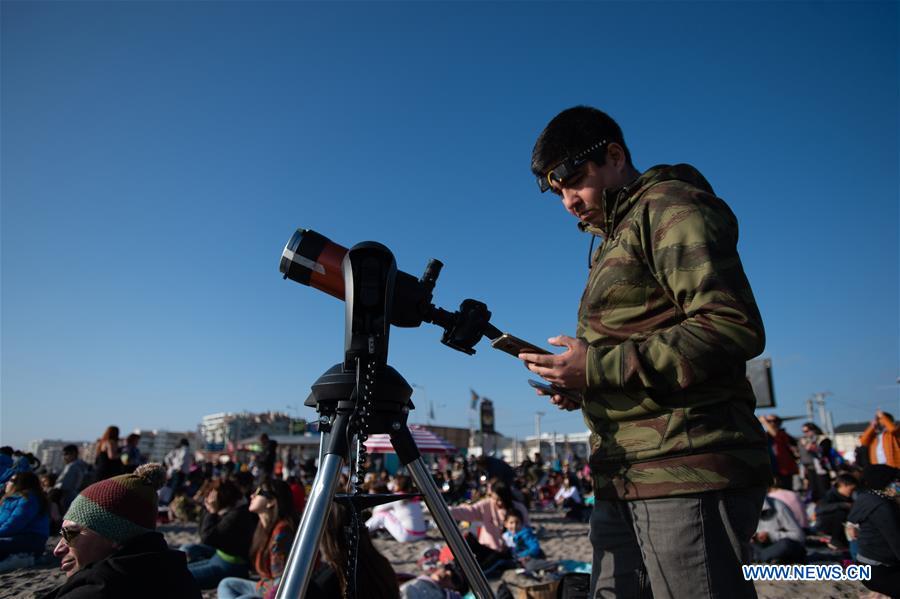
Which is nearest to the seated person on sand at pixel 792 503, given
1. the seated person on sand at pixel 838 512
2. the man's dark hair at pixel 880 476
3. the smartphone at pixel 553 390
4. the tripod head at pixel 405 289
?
the seated person on sand at pixel 838 512

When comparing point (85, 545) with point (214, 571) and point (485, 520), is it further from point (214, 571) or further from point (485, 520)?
point (485, 520)

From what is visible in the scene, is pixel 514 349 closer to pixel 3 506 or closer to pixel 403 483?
pixel 3 506

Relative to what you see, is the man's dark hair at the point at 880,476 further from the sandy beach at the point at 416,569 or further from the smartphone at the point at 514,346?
the smartphone at the point at 514,346

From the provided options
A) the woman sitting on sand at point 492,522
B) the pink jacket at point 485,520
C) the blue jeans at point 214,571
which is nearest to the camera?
the blue jeans at point 214,571

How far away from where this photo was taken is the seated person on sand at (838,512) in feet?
26.7

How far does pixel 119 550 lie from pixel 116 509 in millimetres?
306

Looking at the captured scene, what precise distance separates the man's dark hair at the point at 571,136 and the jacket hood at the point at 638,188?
159mm

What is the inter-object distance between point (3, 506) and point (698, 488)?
348 inches

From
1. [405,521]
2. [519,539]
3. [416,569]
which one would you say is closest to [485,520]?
[519,539]

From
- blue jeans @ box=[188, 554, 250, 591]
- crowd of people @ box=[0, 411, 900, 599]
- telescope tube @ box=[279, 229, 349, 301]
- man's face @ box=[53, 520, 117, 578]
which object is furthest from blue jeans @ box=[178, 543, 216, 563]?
telescope tube @ box=[279, 229, 349, 301]

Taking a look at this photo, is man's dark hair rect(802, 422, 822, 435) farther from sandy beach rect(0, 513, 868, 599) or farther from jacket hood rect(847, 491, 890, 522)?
jacket hood rect(847, 491, 890, 522)

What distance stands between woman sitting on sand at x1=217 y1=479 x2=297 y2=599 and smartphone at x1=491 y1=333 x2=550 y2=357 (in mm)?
4275

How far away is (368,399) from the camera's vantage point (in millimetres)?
1491

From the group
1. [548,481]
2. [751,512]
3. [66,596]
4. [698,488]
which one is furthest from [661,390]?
[548,481]
